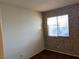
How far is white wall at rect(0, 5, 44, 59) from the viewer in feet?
11.7

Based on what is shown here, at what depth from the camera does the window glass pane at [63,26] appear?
441cm

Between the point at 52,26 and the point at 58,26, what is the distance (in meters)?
0.40

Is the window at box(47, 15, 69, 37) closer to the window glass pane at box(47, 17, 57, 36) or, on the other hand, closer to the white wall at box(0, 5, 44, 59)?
the window glass pane at box(47, 17, 57, 36)

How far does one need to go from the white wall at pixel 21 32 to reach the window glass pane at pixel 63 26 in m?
1.09

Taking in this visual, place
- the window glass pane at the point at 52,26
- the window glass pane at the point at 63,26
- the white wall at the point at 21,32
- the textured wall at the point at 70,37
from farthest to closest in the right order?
the window glass pane at the point at 52,26
the window glass pane at the point at 63,26
the textured wall at the point at 70,37
the white wall at the point at 21,32

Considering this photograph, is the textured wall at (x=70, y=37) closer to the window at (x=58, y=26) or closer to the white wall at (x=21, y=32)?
the window at (x=58, y=26)

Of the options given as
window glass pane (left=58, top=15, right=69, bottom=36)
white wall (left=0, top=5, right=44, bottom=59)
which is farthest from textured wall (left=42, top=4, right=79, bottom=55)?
white wall (left=0, top=5, right=44, bottom=59)

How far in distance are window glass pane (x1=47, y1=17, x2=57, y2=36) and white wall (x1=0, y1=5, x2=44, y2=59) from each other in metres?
0.51

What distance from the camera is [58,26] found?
4.77 metres

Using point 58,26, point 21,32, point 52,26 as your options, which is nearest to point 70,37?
point 58,26

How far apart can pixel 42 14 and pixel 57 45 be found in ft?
6.41

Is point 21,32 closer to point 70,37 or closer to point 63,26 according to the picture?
point 63,26

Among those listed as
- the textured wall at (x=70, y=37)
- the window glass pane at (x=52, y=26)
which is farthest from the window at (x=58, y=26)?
the textured wall at (x=70, y=37)

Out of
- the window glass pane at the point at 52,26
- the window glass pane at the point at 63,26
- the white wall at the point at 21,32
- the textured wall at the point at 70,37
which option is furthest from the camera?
the window glass pane at the point at 52,26
